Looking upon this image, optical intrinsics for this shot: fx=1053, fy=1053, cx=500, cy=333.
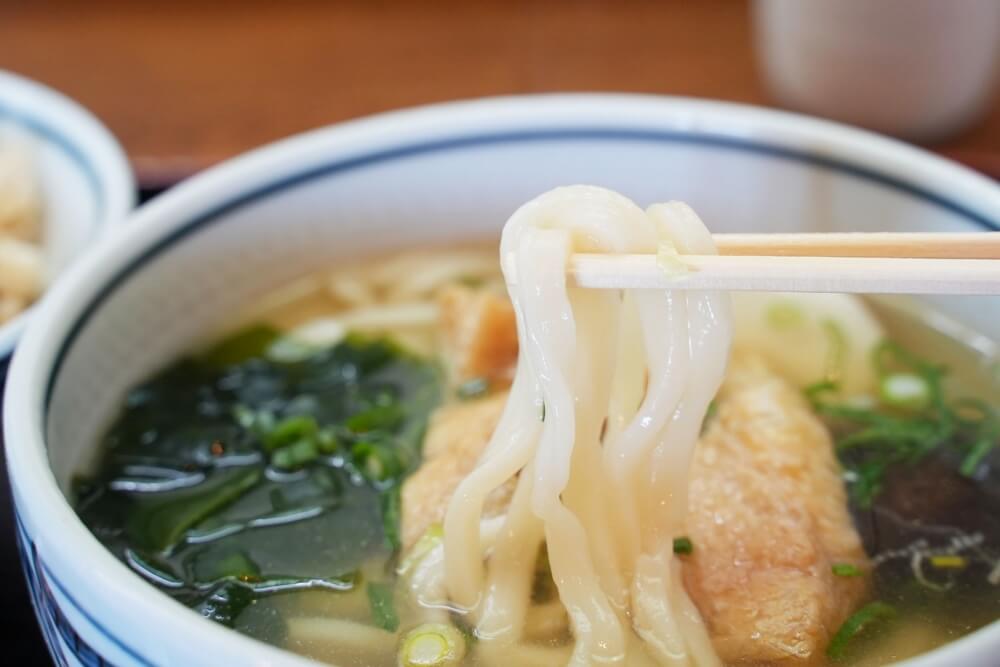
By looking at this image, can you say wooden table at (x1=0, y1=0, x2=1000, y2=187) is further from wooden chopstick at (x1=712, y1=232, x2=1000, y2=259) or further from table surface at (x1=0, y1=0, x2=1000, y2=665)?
wooden chopstick at (x1=712, y1=232, x2=1000, y2=259)

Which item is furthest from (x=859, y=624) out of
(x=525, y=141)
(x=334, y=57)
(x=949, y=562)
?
(x=334, y=57)

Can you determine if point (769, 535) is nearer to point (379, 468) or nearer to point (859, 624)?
point (859, 624)

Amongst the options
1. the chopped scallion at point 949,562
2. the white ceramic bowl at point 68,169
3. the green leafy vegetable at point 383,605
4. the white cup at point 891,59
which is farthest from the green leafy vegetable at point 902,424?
the white ceramic bowl at point 68,169

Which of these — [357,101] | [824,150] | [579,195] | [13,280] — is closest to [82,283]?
[13,280]

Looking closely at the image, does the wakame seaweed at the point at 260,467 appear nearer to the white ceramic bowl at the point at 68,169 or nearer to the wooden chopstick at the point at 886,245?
the white ceramic bowl at the point at 68,169

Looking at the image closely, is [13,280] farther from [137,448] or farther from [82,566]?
[82,566]
